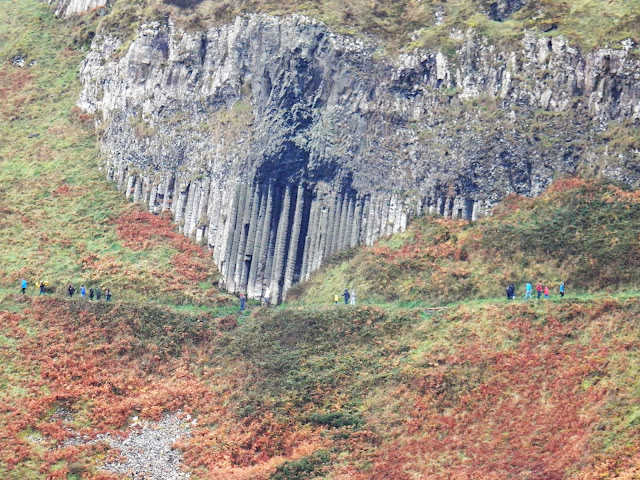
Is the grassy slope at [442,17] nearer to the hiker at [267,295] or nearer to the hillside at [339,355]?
the hillside at [339,355]

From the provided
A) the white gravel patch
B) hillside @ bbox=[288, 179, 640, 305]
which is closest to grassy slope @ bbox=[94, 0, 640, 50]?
hillside @ bbox=[288, 179, 640, 305]

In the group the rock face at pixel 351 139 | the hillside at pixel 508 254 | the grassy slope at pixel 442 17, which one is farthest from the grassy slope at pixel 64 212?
the grassy slope at pixel 442 17

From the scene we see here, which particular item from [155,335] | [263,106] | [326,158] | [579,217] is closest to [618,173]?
[579,217]

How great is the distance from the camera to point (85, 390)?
54.9 metres

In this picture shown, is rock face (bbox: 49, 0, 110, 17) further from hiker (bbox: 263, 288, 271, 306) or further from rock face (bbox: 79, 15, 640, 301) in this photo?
hiker (bbox: 263, 288, 271, 306)

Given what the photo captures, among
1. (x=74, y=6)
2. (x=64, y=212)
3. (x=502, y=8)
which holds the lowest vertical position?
(x=64, y=212)

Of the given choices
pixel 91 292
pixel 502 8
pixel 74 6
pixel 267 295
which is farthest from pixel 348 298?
pixel 74 6

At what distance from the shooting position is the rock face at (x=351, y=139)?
212 ft

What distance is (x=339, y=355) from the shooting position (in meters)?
55.5

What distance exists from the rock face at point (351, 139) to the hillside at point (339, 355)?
5.68 ft

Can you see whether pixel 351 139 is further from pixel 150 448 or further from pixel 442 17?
pixel 150 448

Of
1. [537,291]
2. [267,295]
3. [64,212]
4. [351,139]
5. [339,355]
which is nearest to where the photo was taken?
[339,355]

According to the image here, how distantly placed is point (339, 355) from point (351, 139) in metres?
17.4

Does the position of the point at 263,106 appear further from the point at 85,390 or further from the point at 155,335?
the point at 85,390
